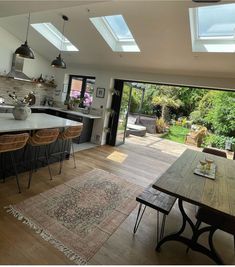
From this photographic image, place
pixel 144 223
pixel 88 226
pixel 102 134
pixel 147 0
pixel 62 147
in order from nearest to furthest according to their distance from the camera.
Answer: pixel 88 226, pixel 144 223, pixel 147 0, pixel 62 147, pixel 102 134

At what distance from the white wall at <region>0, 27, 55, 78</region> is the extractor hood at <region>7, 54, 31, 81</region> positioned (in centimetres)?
11

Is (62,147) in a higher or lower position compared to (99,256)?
higher

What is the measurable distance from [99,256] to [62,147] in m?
2.55

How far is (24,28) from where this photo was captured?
16.2 ft

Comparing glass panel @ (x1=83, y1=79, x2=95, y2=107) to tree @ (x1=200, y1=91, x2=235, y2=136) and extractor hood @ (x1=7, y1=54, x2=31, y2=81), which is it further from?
tree @ (x1=200, y1=91, x2=235, y2=136)

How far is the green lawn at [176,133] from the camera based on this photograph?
31.7 feet

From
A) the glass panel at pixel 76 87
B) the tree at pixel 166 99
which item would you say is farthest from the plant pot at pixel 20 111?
the tree at pixel 166 99

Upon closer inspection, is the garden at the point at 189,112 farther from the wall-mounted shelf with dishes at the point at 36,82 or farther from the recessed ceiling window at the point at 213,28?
the recessed ceiling window at the point at 213,28

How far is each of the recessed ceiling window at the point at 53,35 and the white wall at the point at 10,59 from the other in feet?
3.36

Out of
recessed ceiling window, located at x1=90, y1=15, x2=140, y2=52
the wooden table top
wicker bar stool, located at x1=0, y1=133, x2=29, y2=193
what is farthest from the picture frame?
the wooden table top

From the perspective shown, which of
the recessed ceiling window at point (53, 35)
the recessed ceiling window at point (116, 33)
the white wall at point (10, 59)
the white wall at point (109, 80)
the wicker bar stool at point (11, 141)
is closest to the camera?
the wicker bar stool at point (11, 141)

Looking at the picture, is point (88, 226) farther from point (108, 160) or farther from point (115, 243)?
point (108, 160)

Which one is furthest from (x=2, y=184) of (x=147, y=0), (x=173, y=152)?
(x=173, y=152)

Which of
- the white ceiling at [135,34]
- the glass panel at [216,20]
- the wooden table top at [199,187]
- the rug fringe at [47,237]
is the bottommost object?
the rug fringe at [47,237]
